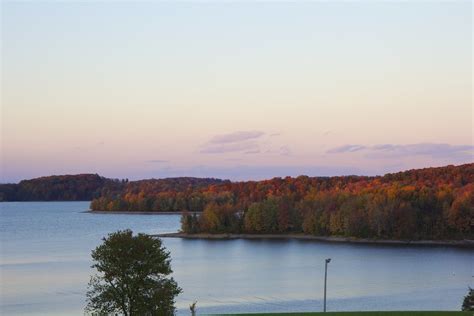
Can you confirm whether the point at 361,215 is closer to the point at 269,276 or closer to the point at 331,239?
the point at 331,239

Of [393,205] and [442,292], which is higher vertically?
[393,205]

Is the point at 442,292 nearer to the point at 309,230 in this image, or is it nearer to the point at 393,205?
the point at 393,205

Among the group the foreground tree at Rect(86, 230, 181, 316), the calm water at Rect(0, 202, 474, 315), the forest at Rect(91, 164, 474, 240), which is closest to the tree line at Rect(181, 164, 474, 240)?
the forest at Rect(91, 164, 474, 240)

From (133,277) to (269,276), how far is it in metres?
27.2

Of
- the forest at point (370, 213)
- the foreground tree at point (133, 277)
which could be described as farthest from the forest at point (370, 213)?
the foreground tree at point (133, 277)

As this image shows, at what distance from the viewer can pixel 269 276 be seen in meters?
48.9

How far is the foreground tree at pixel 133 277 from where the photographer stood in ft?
73.3

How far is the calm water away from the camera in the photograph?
3656 centimetres

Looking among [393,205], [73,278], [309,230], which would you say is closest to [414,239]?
[393,205]

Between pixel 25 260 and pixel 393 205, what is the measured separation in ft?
131

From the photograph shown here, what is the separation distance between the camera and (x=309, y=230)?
8806 cm

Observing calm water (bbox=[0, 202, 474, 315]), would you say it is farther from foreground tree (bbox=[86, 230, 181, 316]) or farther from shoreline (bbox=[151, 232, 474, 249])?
foreground tree (bbox=[86, 230, 181, 316])

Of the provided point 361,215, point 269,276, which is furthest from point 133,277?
point 361,215

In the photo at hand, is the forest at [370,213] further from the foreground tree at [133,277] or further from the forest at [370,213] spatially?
the foreground tree at [133,277]
